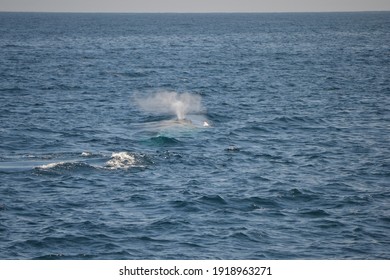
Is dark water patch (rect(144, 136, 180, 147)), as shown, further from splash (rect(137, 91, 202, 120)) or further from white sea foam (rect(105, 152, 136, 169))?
splash (rect(137, 91, 202, 120))

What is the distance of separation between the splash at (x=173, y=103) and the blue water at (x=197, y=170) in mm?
683

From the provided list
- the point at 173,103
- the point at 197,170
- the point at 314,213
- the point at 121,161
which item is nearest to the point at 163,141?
the point at 121,161

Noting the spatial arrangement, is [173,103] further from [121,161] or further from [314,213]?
[314,213]

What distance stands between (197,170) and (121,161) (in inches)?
241

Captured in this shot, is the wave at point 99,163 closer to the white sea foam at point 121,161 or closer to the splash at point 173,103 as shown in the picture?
the white sea foam at point 121,161

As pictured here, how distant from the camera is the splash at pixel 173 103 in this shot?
70.0 meters

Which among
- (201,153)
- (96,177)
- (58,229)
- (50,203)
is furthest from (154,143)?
(58,229)

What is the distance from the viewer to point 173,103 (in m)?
78.0

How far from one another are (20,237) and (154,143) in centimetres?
2149

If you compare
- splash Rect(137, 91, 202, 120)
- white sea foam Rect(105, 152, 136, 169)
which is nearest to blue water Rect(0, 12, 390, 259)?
white sea foam Rect(105, 152, 136, 169)

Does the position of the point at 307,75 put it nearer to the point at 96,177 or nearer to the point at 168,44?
the point at 96,177

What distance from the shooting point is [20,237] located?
34.9 meters

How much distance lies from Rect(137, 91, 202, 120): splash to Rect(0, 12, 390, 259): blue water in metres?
0.68

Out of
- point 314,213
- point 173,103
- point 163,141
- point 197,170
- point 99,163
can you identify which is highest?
point 173,103
